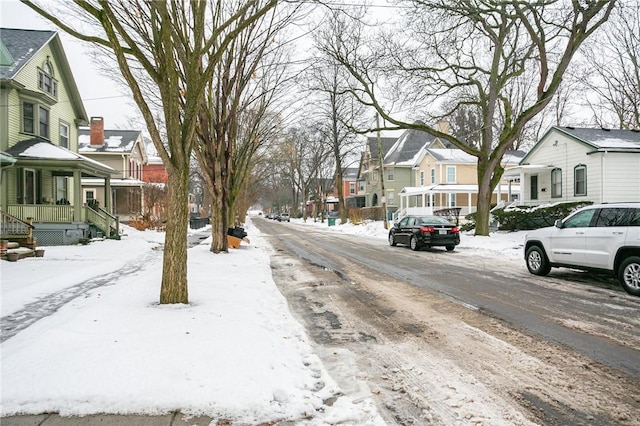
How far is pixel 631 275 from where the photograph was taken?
8086mm

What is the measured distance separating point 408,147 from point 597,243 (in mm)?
47930

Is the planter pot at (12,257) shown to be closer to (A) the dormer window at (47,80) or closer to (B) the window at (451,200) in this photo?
(A) the dormer window at (47,80)

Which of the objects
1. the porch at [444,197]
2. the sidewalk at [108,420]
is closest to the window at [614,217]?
the sidewalk at [108,420]

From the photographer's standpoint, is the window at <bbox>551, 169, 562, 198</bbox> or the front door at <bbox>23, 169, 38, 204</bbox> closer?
the front door at <bbox>23, 169, 38, 204</bbox>

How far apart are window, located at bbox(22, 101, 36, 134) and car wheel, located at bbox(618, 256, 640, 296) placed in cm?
2281

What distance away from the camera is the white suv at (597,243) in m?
8.14

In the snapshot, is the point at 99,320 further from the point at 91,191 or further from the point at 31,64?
the point at 91,191

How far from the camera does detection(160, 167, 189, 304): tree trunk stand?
6.23m

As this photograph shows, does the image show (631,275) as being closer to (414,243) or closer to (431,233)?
(431,233)

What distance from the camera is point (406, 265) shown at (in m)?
12.5

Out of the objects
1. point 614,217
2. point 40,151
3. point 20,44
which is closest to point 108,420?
point 614,217

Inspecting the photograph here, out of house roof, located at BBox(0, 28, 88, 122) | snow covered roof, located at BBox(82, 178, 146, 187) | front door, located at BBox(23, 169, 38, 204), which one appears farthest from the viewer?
snow covered roof, located at BBox(82, 178, 146, 187)

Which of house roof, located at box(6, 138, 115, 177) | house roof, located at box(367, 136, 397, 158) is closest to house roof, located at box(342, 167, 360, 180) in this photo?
house roof, located at box(367, 136, 397, 158)

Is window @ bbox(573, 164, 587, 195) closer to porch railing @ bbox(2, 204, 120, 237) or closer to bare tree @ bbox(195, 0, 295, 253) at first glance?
bare tree @ bbox(195, 0, 295, 253)
